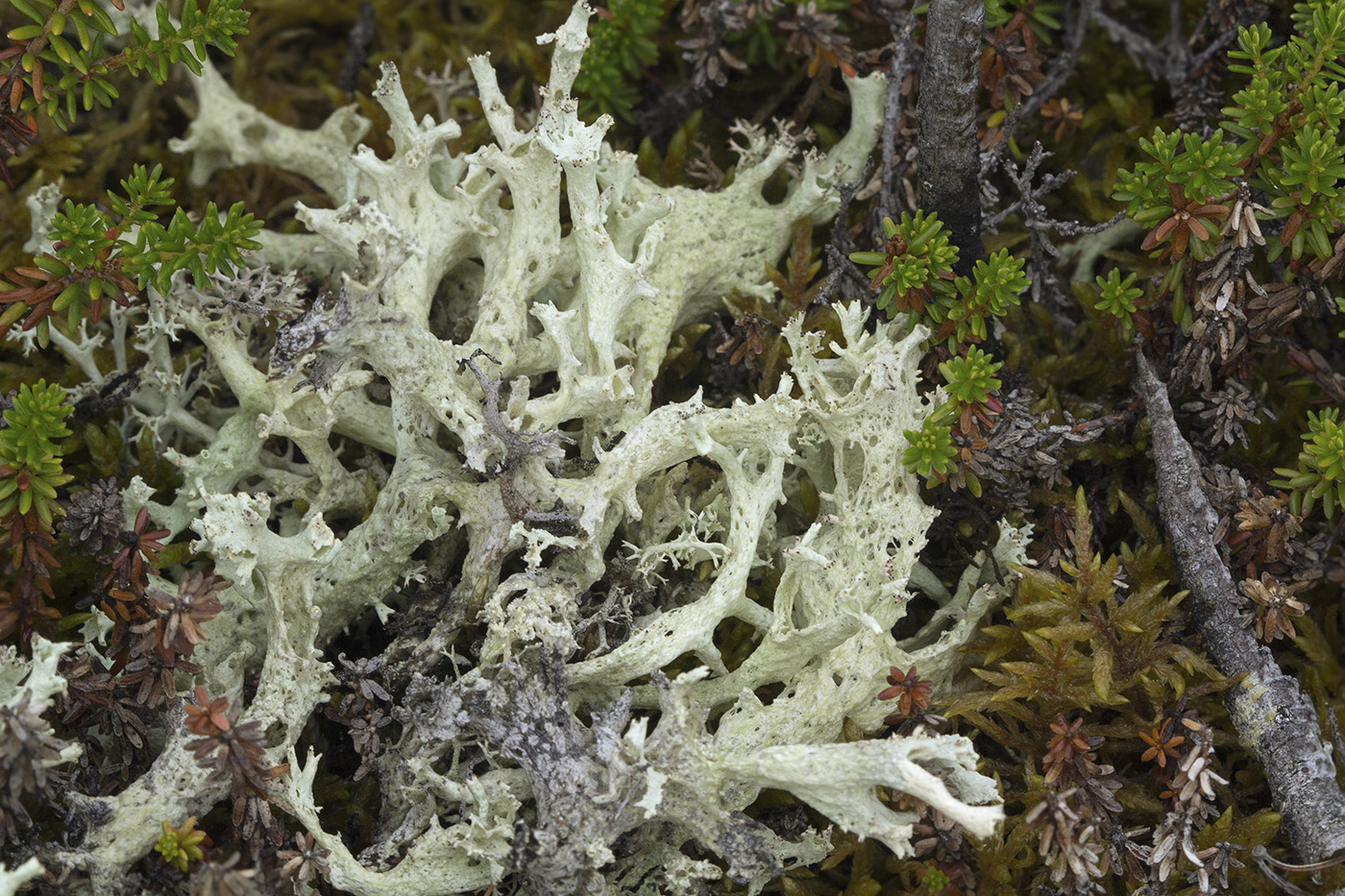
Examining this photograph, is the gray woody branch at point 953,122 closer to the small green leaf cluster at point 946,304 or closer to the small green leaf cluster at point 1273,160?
the small green leaf cluster at point 946,304

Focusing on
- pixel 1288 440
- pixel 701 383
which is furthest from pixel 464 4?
pixel 1288 440

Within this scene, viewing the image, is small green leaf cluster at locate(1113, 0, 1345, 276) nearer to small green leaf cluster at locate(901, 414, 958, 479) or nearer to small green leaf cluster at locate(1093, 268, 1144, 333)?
small green leaf cluster at locate(1093, 268, 1144, 333)

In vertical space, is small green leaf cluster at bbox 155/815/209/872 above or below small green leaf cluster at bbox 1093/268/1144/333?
below

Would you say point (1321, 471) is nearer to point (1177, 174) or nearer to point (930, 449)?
point (1177, 174)

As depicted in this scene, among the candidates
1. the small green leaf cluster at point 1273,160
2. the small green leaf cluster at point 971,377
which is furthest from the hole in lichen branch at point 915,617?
the small green leaf cluster at point 1273,160

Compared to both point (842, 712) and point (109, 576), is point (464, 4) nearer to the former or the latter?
point (109, 576)

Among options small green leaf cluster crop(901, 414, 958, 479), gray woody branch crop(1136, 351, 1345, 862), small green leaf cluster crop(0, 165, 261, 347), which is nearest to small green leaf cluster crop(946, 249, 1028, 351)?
small green leaf cluster crop(901, 414, 958, 479)
